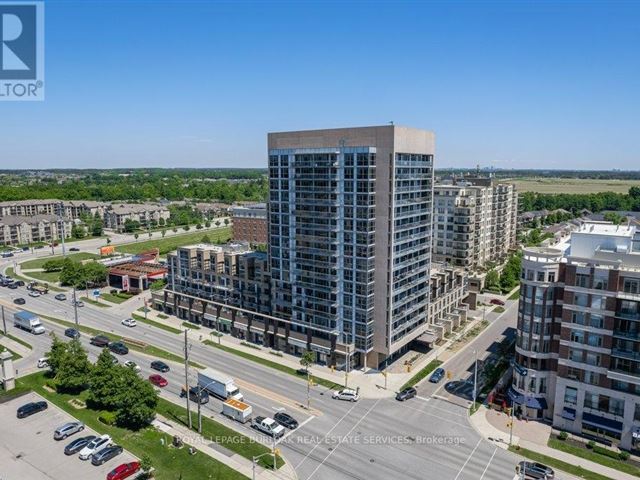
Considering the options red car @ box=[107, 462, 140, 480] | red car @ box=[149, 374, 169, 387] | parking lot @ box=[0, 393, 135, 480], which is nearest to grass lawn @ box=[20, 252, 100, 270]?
parking lot @ box=[0, 393, 135, 480]

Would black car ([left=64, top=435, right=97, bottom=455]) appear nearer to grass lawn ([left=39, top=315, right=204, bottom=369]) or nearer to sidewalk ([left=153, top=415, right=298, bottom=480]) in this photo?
sidewalk ([left=153, top=415, right=298, bottom=480])

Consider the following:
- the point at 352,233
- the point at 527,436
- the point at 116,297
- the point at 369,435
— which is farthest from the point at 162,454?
the point at 116,297

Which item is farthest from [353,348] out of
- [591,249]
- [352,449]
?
[591,249]

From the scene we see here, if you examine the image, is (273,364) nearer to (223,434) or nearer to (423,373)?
(223,434)

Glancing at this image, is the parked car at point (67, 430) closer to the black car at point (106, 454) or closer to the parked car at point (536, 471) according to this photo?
the black car at point (106, 454)

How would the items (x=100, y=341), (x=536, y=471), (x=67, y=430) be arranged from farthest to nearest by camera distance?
(x=100, y=341) → (x=67, y=430) → (x=536, y=471)
